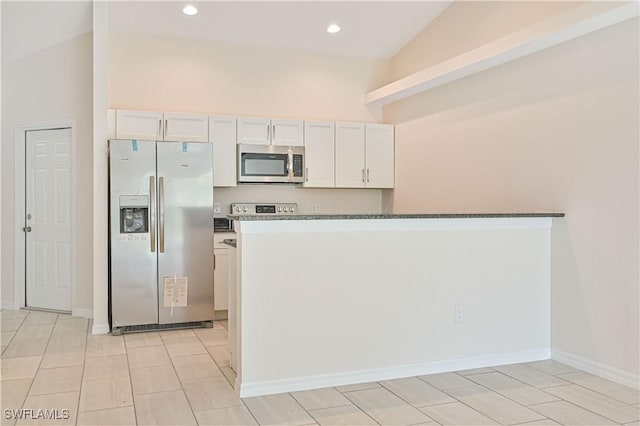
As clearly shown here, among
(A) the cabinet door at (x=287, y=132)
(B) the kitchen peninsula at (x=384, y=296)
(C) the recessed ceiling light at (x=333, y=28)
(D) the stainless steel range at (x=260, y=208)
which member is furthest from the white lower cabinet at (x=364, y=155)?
(B) the kitchen peninsula at (x=384, y=296)

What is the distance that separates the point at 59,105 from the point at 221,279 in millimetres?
2532

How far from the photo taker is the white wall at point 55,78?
5.73 m

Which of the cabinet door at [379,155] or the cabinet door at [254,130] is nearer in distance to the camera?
the cabinet door at [254,130]

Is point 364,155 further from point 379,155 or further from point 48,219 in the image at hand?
point 48,219

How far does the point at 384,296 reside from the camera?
3.65 meters

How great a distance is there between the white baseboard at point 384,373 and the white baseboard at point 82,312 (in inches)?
120

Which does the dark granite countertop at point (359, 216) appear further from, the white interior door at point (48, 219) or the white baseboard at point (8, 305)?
the white baseboard at point (8, 305)

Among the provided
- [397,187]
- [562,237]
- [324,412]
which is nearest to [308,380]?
[324,412]

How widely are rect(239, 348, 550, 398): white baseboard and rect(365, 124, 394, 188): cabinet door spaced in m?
2.86

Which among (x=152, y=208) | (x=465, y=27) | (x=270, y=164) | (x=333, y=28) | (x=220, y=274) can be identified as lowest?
(x=220, y=274)

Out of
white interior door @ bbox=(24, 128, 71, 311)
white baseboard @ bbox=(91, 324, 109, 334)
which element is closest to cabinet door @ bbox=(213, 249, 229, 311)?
white baseboard @ bbox=(91, 324, 109, 334)

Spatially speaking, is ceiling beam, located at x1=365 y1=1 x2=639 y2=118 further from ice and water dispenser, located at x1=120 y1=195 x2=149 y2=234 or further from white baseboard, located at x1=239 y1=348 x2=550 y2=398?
ice and water dispenser, located at x1=120 y1=195 x2=149 y2=234

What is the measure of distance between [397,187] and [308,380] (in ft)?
11.2

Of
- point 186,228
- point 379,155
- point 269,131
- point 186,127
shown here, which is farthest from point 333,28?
point 186,228
